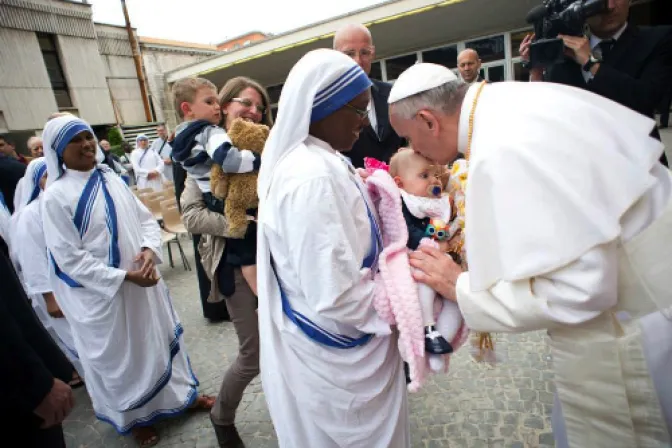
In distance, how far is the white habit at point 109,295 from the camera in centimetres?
262

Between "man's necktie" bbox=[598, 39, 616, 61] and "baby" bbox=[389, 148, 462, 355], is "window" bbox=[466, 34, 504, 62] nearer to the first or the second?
"man's necktie" bbox=[598, 39, 616, 61]

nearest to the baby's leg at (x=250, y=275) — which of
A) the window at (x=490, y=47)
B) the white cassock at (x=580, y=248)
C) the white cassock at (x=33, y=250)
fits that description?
the white cassock at (x=580, y=248)

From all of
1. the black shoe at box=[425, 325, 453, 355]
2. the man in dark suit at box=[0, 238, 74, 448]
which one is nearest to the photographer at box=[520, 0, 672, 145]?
the black shoe at box=[425, 325, 453, 355]

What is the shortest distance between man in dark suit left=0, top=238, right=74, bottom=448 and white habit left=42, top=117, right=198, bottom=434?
1.09m

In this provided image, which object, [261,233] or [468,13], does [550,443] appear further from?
[468,13]

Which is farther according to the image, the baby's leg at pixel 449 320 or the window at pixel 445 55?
the window at pixel 445 55

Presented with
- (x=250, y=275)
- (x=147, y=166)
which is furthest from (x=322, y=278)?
(x=147, y=166)

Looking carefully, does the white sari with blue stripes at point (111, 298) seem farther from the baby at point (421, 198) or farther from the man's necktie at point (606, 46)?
the man's necktie at point (606, 46)

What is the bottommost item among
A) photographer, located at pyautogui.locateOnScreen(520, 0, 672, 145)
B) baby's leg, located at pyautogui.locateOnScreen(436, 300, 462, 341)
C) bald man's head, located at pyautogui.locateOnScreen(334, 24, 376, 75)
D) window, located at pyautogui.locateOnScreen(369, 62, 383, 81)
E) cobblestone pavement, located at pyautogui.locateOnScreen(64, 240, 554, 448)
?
cobblestone pavement, located at pyautogui.locateOnScreen(64, 240, 554, 448)

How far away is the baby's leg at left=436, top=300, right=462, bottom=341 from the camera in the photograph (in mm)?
1552

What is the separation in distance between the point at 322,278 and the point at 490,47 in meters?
15.2

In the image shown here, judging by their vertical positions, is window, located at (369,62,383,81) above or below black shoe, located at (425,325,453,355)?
above

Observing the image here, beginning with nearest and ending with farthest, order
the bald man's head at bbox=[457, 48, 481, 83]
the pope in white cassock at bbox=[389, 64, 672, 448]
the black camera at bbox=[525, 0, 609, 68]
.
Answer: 1. the pope in white cassock at bbox=[389, 64, 672, 448]
2. the black camera at bbox=[525, 0, 609, 68]
3. the bald man's head at bbox=[457, 48, 481, 83]

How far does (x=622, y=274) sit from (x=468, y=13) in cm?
1320
